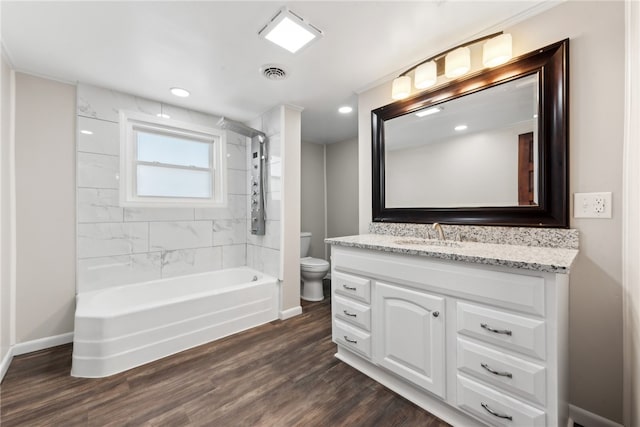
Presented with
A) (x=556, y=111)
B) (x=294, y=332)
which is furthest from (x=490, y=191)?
(x=294, y=332)

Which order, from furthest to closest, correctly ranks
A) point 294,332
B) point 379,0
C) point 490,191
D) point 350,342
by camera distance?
point 294,332
point 350,342
point 490,191
point 379,0

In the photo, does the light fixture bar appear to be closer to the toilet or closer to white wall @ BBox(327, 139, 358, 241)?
white wall @ BBox(327, 139, 358, 241)

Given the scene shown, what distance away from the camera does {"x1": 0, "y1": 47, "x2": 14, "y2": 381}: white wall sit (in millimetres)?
1752

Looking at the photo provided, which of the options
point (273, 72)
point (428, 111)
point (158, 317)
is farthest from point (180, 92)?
point (428, 111)

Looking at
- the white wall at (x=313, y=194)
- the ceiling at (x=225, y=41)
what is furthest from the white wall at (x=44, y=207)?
the white wall at (x=313, y=194)

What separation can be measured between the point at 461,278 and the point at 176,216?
2660mm

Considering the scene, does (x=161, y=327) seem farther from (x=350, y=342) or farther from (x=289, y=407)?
(x=350, y=342)

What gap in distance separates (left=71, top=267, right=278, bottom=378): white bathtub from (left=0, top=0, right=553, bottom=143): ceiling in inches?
71.0

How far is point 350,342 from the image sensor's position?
1.77 metres

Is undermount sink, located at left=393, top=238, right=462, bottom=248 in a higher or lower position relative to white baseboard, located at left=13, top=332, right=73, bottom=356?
higher

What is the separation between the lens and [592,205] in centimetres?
127

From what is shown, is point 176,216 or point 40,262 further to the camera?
point 176,216

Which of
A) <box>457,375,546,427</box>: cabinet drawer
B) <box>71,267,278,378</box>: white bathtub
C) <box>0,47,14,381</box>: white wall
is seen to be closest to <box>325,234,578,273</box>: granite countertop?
<box>457,375,546,427</box>: cabinet drawer

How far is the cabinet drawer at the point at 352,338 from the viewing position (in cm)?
167
